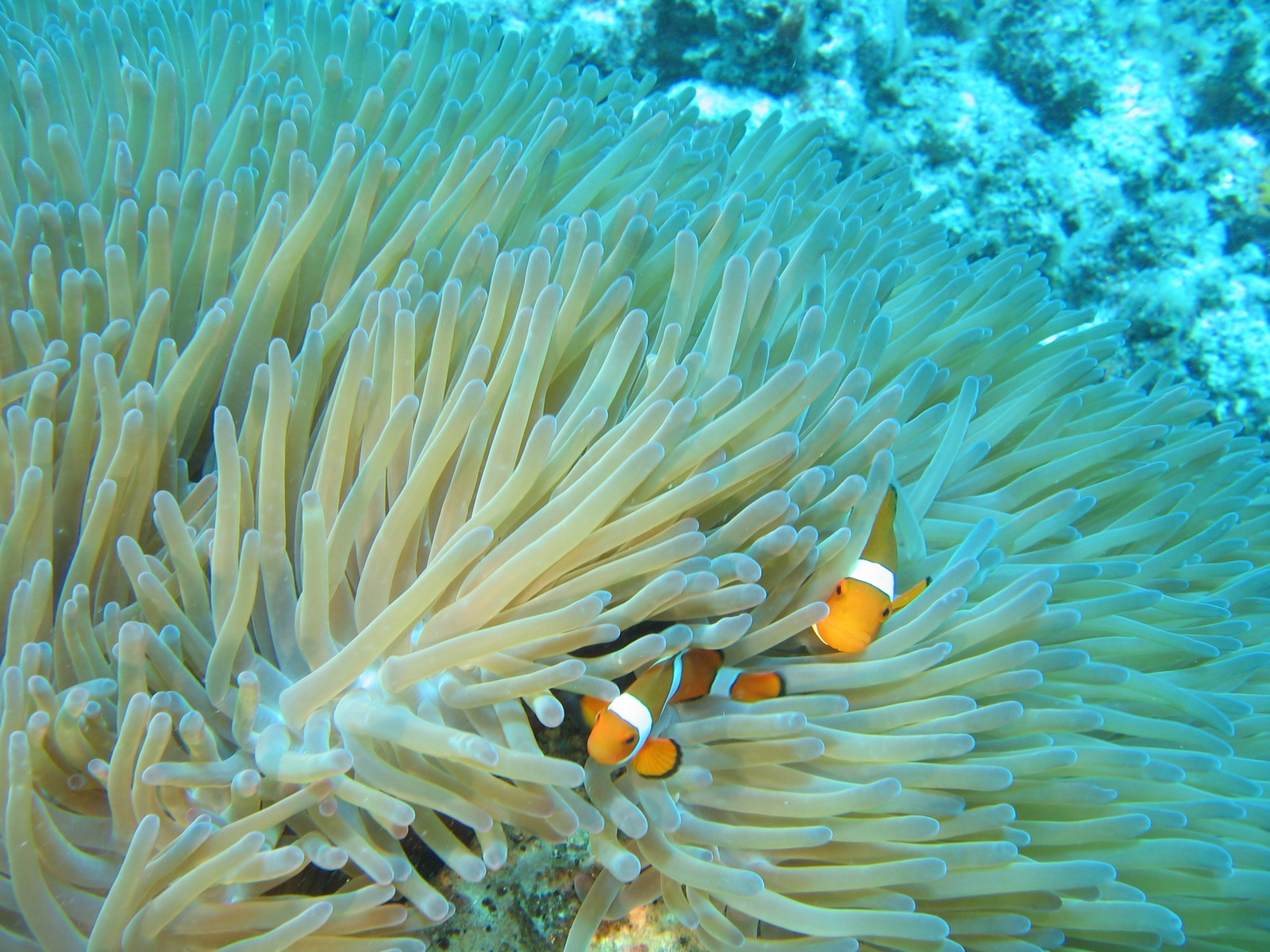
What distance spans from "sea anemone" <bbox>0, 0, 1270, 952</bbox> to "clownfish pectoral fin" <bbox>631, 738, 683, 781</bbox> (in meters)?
0.06

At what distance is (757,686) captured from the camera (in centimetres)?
148

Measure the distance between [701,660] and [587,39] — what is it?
3844 millimetres

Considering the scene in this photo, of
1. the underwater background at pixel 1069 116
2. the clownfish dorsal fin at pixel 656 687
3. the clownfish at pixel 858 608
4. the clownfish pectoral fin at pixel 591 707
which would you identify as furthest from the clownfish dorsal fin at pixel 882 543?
the underwater background at pixel 1069 116

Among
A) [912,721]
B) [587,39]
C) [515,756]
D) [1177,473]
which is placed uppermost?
[587,39]

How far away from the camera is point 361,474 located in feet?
4.41

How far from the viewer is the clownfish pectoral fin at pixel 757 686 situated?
4.86ft

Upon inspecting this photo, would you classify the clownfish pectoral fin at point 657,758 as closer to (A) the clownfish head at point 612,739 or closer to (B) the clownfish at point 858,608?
(A) the clownfish head at point 612,739

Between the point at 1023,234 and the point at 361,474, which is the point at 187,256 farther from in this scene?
the point at 1023,234

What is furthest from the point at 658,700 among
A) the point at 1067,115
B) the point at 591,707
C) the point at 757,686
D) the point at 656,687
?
the point at 1067,115

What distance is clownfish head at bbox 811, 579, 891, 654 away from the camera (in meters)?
1.45

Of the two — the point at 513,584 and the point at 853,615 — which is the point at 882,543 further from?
the point at 513,584

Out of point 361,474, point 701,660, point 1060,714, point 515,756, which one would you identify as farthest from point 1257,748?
point 361,474

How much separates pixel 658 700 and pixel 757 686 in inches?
9.5

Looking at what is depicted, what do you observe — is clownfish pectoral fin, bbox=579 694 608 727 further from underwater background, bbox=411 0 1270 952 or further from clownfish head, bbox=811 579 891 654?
underwater background, bbox=411 0 1270 952
